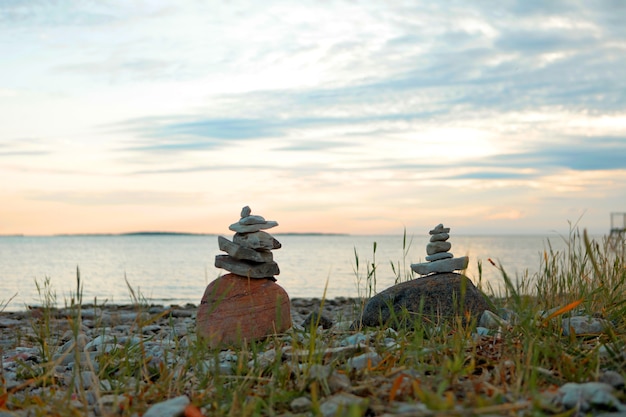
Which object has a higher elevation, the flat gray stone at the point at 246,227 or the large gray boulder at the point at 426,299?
the flat gray stone at the point at 246,227

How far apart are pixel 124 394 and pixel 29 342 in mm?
5382

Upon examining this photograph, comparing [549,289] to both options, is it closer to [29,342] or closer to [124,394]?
[124,394]

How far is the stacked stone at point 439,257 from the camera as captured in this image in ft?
23.0

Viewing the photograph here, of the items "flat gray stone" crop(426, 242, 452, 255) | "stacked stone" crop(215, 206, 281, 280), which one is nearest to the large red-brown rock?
"stacked stone" crop(215, 206, 281, 280)

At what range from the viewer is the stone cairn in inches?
253

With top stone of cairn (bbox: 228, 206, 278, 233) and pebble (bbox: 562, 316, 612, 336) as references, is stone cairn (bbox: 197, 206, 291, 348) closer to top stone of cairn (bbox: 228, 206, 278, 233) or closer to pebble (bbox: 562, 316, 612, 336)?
top stone of cairn (bbox: 228, 206, 278, 233)

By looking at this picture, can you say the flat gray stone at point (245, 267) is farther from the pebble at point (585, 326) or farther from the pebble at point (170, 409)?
the pebble at point (170, 409)

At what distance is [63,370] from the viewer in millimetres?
5363

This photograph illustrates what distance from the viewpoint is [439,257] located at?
7.10m

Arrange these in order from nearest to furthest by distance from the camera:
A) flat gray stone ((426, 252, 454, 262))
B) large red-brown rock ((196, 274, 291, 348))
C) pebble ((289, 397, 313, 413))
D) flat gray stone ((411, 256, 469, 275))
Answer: pebble ((289, 397, 313, 413)) → large red-brown rock ((196, 274, 291, 348)) → flat gray stone ((411, 256, 469, 275)) → flat gray stone ((426, 252, 454, 262))

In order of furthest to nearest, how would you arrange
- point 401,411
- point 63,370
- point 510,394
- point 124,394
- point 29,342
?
point 29,342
point 63,370
point 124,394
point 510,394
point 401,411

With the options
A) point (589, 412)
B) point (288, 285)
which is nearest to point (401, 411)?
point (589, 412)

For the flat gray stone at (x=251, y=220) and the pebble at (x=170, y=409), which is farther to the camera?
the flat gray stone at (x=251, y=220)

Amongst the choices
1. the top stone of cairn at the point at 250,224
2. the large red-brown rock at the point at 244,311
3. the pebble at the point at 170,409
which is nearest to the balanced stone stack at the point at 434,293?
the large red-brown rock at the point at 244,311
